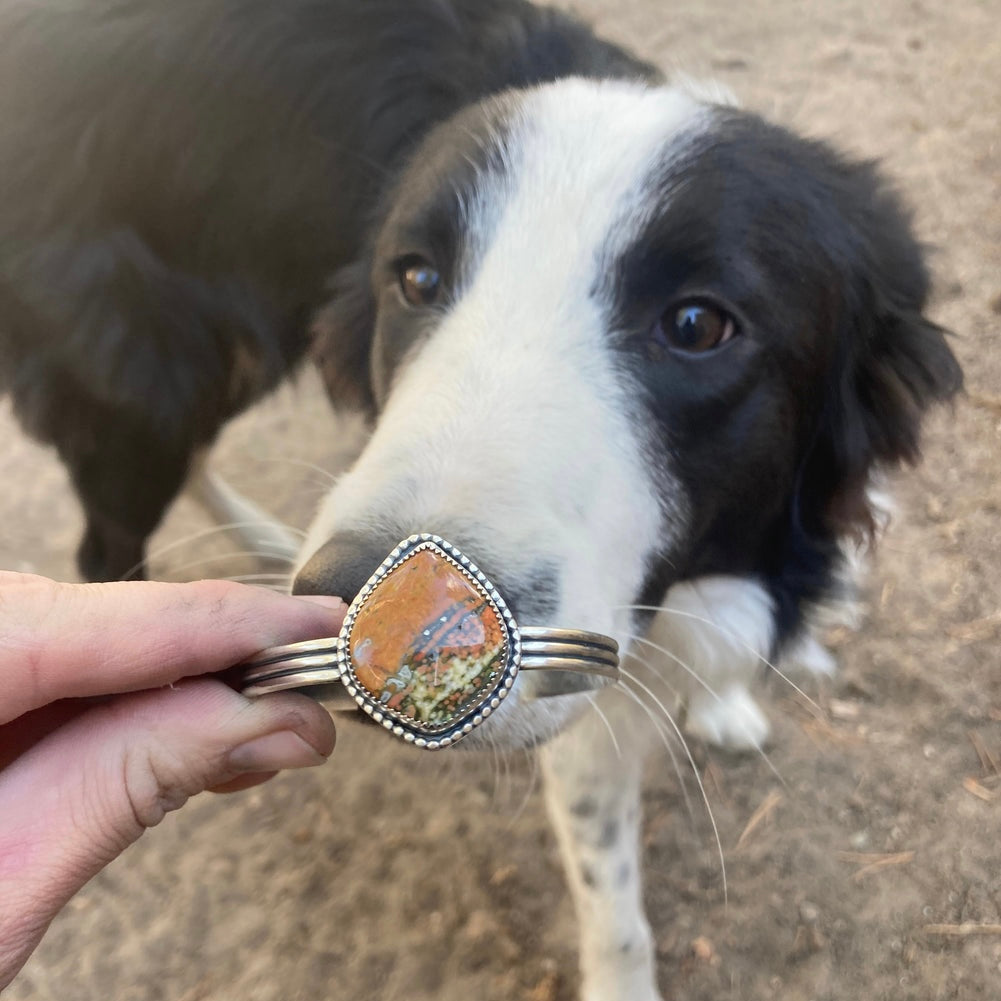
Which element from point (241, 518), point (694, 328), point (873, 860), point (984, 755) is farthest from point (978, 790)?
A: point (241, 518)

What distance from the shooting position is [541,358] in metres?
1.32

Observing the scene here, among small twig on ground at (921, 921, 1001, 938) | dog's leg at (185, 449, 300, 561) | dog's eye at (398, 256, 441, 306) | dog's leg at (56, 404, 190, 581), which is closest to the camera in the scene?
dog's eye at (398, 256, 441, 306)

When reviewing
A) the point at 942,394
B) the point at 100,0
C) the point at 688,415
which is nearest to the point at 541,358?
the point at 688,415

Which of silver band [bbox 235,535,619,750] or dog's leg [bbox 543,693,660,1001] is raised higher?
silver band [bbox 235,535,619,750]

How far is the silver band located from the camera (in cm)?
94

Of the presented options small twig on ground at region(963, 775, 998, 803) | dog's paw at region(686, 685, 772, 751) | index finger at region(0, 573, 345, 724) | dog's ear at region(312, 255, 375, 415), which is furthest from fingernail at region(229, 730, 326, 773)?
small twig on ground at region(963, 775, 998, 803)

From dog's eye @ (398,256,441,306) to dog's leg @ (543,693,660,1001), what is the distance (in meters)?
0.91

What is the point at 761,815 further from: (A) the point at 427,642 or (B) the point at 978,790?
(A) the point at 427,642

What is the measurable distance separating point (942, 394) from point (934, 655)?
117 centimetres

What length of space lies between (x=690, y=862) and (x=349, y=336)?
5.22 feet

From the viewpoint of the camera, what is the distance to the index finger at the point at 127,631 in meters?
0.94

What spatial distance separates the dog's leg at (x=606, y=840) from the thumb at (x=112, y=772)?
0.94m

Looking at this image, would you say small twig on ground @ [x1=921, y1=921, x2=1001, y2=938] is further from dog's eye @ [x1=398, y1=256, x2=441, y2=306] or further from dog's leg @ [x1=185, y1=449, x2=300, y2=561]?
dog's leg @ [x1=185, y1=449, x2=300, y2=561]

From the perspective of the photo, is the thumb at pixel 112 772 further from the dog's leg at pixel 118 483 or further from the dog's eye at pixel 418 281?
the dog's leg at pixel 118 483
